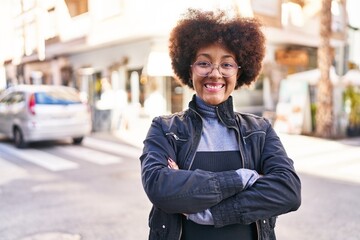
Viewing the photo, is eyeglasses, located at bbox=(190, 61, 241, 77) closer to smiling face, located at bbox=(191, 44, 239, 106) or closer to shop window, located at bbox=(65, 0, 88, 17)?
smiling face, located at bbox=(191, 44, 239, 106)

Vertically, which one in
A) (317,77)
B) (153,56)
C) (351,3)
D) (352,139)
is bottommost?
(352,139)

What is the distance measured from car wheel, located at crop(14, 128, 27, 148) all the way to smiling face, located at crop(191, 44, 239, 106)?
8432 millimetres

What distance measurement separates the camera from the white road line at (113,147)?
873 cm

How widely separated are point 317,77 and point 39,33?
46.6 ft

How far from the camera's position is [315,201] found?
505cm

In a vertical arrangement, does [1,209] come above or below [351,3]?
below

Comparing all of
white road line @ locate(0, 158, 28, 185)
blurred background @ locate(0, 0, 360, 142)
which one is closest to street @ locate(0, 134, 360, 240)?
white road line @ locate(0, 158, 28, 185)

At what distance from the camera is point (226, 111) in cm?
180

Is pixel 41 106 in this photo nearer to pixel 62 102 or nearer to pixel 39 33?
pixel 62 102

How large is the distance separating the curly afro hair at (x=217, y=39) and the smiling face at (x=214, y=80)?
0.14ft

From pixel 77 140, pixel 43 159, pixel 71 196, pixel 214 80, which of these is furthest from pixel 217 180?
pixel 77 140

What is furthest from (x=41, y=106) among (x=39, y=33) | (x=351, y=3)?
(x=351, y=3)

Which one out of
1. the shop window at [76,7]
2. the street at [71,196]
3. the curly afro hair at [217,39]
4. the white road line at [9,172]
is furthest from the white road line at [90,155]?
the shop window at [76,7]

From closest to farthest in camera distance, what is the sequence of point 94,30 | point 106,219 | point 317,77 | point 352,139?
point 106,219
point 352,139
point 317,77
point 94,30
